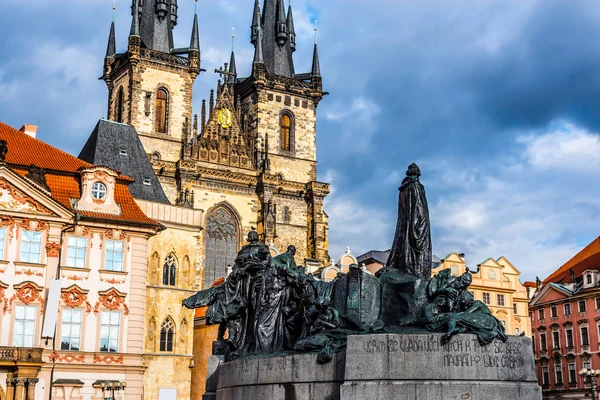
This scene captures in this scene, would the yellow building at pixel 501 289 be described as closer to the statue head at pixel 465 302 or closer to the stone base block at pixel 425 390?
the statue head at pixel 465 302

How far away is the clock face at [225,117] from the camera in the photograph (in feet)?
178

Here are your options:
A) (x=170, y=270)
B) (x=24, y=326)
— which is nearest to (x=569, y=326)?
(x=170, y=270)

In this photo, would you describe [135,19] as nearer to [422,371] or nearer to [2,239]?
[2,239]

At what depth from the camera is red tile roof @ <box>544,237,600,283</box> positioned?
4962 centimetres

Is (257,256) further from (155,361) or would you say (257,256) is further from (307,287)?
(155,361)

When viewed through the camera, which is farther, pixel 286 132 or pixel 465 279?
pixel 286 132

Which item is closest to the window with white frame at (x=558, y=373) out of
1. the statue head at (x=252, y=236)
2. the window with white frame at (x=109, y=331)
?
the window with white frame at (x=109, y=331)

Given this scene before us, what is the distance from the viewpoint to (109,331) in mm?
27156

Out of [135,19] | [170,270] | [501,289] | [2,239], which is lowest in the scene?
[2,239]

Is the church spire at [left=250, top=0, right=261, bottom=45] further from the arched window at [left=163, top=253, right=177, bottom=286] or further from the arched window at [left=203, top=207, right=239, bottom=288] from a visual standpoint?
the arched window at [left=163, top=253, right=177, bottom=286]

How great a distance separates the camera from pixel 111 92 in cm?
5544

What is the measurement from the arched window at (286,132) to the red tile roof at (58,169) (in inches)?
1039

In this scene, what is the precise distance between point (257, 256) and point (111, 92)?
44505 mm

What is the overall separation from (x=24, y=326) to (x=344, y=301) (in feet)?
56.1
